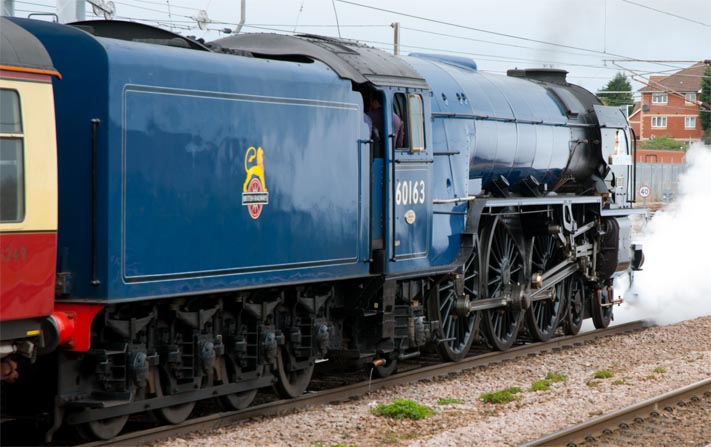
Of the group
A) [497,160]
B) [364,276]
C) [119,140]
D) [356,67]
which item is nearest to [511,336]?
[497,160]

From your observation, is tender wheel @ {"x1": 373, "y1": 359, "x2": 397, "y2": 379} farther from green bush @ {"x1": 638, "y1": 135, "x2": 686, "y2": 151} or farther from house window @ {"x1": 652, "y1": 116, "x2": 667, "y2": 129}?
house window @ {"x1": 652, "y1": 116, "x2": 667, "y2": 129}

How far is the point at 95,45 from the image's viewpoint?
785 cm

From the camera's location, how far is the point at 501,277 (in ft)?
47.6

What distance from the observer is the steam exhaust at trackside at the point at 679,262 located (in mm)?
20109

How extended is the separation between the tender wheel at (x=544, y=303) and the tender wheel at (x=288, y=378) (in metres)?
5.37

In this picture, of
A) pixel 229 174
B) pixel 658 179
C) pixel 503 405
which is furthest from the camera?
pixel 658 179

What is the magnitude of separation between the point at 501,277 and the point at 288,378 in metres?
4.70

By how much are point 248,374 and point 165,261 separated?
6.28ft

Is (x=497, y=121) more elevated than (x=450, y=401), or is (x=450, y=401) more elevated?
(x=497, y=121)

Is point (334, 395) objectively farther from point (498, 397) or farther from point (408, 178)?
point (408, 178)

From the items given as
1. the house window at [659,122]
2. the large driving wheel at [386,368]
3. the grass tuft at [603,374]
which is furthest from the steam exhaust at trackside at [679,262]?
the house window at [659,122]

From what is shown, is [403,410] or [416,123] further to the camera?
[416,123]

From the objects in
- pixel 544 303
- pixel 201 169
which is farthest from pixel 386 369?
pixel 544 303

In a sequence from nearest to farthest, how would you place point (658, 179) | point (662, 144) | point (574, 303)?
1. point (574, 303)
2. point (658, 179)
3. point (662, 144)
